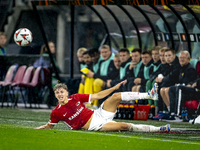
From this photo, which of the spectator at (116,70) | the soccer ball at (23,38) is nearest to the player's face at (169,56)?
the spectator at (116,70)

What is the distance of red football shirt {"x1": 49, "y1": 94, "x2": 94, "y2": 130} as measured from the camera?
24.6 ft

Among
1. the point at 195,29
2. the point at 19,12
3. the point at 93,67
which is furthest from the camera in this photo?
the point at 19,12

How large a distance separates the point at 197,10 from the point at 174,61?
139 centimetres

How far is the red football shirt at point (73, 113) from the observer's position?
748cm

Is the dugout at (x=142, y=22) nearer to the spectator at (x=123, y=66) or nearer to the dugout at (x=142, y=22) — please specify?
the dugout at (x=142, y=22)

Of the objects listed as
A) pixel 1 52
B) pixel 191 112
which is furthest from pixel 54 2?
pixel 191 112

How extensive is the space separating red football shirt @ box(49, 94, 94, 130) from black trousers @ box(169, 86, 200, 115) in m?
3.96

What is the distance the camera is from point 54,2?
40.3 feet

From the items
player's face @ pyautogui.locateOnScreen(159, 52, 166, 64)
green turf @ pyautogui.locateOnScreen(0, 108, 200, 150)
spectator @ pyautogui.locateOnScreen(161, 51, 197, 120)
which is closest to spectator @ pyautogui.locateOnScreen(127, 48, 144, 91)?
player's face @ pyautogui.locateOnScreen(159, 52, 166, 64)

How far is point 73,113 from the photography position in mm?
7508

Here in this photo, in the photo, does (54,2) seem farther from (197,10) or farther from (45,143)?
(45,143)

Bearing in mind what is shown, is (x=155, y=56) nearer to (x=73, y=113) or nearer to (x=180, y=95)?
(x=180, y=95)

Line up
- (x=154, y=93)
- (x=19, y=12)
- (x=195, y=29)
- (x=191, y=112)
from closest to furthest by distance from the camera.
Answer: (x=154, y=93) < (x=191, y=112) < (x=195, y=29) < (x=19, y=12)

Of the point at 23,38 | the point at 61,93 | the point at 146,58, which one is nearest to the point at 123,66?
the point at 146,58
